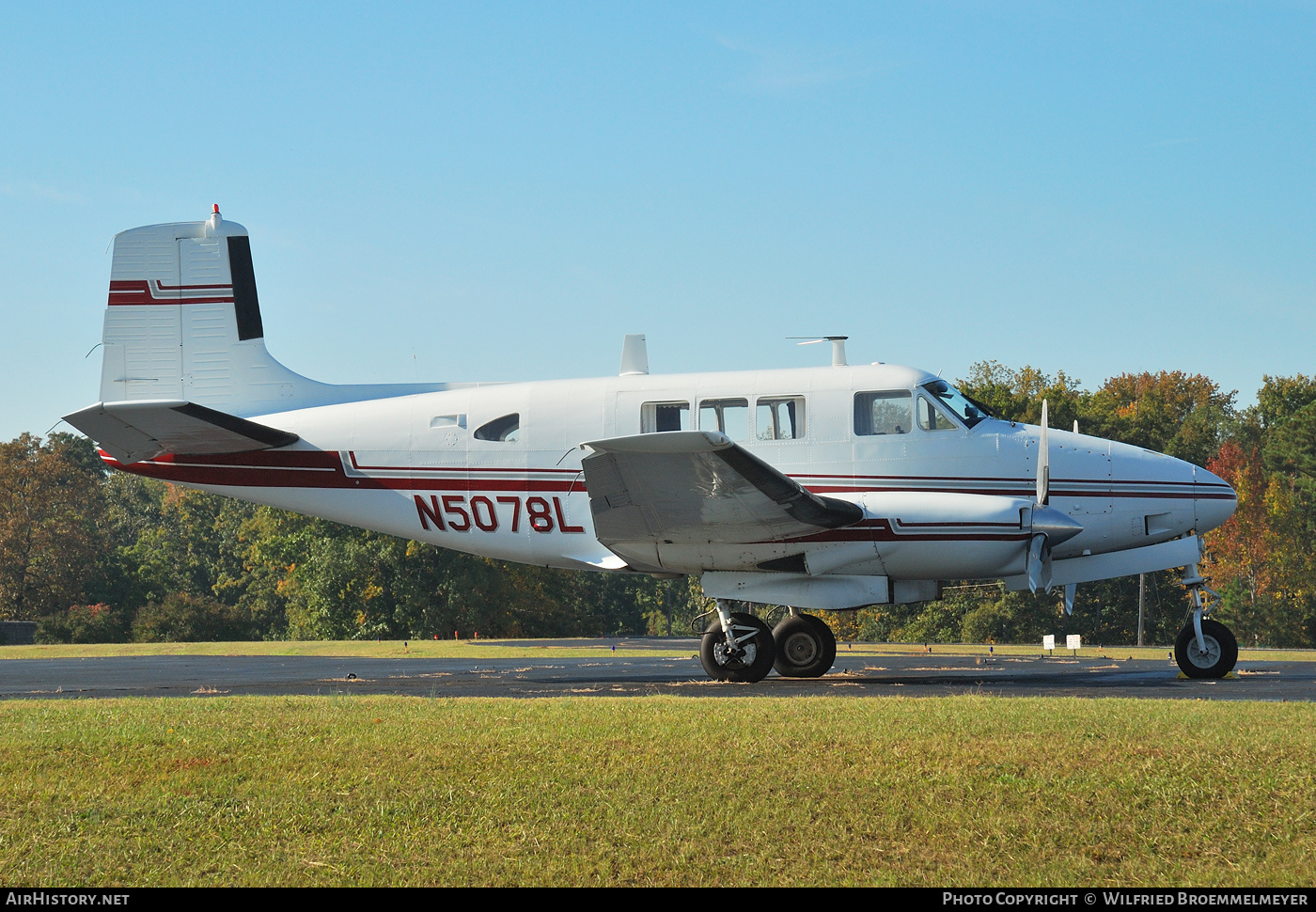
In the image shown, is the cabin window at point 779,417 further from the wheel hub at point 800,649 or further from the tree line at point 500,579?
the tree line at point 500,579

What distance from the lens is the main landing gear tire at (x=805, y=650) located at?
15898 millimetres

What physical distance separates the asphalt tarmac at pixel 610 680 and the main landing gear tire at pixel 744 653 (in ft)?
0.72

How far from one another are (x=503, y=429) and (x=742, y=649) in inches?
186

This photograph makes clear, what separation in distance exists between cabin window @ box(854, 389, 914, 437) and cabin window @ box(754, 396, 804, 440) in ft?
2.63

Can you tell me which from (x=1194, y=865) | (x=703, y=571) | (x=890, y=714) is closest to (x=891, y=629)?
(x=703, y=571)

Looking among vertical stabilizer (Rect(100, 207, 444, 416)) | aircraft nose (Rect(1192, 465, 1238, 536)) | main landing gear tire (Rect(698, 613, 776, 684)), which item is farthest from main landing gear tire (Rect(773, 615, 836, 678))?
vertical stabilizer (Rect(100, 207, 444, 416))

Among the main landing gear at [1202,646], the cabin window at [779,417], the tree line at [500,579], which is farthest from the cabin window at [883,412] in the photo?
the tree line at [500,579]

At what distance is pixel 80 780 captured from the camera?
7074 millimetres

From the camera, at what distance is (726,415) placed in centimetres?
1538

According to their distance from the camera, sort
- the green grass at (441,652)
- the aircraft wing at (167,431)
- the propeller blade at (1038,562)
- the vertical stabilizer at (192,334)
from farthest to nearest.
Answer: the green grass at (441,652) → the vertical stabilizer at (192,334) → the aircraft wing at (167,431) → the propeller blade at (1038,562)

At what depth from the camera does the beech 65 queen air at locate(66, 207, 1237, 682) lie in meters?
14.4

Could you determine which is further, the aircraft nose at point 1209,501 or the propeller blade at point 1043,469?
the aircraft nose at point 1209,501

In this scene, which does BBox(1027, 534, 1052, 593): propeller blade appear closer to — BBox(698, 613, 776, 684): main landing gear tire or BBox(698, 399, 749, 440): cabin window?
BBox(698, 613, 776, 684): main landing gear tire
